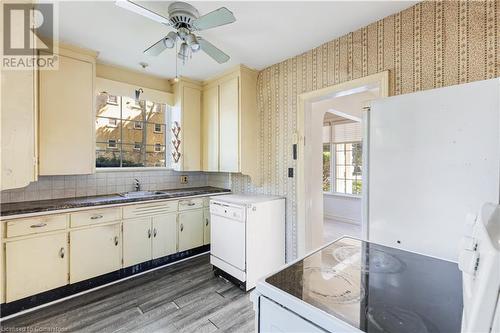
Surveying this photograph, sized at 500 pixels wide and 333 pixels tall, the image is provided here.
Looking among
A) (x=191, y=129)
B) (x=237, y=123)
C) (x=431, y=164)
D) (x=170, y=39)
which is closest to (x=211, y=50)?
(x=170, y=39)

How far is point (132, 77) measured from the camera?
3037 mm

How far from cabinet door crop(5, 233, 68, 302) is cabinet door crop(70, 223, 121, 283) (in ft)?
0.23

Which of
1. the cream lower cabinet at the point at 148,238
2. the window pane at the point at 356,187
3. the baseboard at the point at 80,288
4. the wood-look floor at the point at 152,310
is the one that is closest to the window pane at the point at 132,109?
the cream lower cabinet at the point at 148,238

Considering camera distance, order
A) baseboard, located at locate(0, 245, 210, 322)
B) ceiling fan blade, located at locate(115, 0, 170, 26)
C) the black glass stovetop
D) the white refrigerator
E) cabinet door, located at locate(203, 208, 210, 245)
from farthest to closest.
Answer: cabinet door, located at locate(203, 208, 210, 245), baseboard, located at locate(0, 245, 210, 322), ceiling fan blade, located at locate(115, 0, 170, 26), the white refrigerator, the black glass stovetop

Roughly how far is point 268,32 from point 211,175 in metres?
2.45

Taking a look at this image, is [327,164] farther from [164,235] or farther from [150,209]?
[150,209]

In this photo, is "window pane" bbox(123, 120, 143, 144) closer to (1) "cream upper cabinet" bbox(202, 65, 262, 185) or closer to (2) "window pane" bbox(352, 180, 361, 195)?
(1) "cream upper cabinet" bbox(202, 65, 262, 185)

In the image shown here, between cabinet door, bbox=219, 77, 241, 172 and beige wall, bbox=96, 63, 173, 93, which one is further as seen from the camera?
cabinet door, bbox=219, 77, 241, 172

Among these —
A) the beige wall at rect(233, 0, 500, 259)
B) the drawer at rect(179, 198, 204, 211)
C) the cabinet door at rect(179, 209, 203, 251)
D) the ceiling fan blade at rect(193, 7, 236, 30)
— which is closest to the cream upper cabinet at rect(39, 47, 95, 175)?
the drawer at rect(179, 198, 204, 211)

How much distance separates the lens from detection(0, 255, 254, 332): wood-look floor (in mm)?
1824

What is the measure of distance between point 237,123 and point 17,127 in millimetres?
2029

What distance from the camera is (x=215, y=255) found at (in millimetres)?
2682

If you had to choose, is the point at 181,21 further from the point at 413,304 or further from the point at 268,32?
the point at 413,304

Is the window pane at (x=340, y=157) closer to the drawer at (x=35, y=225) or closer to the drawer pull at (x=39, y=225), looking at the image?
the drawer at (x=35, y=225)
